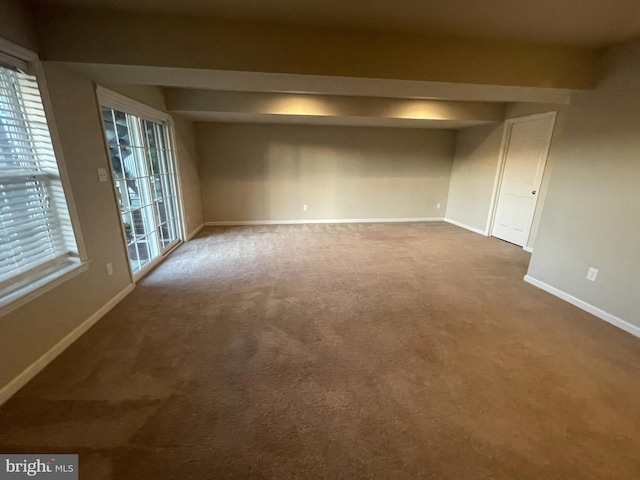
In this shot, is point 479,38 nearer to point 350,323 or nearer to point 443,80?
point 443,80

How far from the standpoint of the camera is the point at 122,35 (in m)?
2.03

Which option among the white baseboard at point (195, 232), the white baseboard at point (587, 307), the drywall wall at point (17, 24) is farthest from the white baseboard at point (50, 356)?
the white baseboard at point (587, 307)

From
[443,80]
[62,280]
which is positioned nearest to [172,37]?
[62,280]

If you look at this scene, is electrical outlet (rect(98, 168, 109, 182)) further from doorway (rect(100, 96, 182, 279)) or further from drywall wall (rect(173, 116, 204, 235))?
drywall wall (rect(173, 116, 204, 235))

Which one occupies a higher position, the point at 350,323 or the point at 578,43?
the point at 578,43

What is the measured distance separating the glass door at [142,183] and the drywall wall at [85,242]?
9.7 inches

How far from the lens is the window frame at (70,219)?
1736mm

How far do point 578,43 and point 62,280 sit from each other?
4621mm

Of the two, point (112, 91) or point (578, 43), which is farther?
point (112, 91)

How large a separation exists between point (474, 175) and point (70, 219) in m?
6.30

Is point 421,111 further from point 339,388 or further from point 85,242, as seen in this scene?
point 85,242

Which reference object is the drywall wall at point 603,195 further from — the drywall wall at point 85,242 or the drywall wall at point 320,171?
the drywall wall at point 85,242

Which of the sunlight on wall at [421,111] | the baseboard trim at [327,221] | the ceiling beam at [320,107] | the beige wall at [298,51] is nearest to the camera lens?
the beige wall at [298,51]

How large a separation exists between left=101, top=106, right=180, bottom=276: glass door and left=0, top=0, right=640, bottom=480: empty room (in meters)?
0.04
